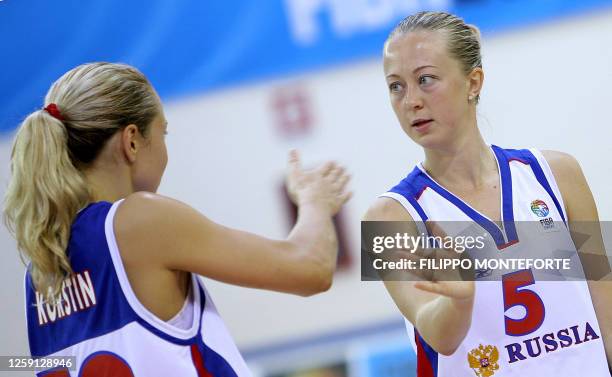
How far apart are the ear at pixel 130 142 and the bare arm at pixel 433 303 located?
1.99 ft

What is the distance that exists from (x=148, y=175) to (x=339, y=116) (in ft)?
10.3

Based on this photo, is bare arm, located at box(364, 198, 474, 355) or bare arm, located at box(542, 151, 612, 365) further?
bare arm, located at box(542, 151, 612, 365)

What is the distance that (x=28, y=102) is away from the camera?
16.8 ft

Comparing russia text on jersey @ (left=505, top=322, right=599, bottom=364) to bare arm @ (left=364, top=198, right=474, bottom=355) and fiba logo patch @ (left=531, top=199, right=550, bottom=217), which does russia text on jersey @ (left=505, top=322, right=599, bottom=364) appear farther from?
fiba logo patch @ (left=531, top=199, right=550, bottom=217)

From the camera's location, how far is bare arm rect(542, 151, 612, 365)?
2.16m

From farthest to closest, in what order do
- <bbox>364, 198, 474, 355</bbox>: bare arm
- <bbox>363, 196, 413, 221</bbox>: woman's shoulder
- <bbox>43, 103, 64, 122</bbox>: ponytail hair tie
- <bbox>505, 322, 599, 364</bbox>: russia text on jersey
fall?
<bbox>363, 196, 413, 221</bbox>: woman's shoulder, <bbox>505, 322, 599, 364</bbox>: russia text on jersey, <bbox>43, 103, 64, 122</bbox>: ponytail hair tie, <bbox>364, 198, 474, 355</bbox>: bare arm

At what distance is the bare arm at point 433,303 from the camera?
5.83 feet

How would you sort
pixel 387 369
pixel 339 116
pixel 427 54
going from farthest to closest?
pixel 339 116, pixel 387 369, pixel 427 54

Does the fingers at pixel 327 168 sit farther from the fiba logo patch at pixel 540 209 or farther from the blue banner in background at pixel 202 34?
the blue banner in background at pixel 202 34

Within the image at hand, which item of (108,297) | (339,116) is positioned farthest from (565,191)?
(339,116)

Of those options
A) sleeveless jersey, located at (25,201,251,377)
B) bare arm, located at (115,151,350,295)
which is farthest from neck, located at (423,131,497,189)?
sleeveless jersey, located at (25,201,251,377)

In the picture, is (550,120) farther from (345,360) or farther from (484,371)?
(484,371)

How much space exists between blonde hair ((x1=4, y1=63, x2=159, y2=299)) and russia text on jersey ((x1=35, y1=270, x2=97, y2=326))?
0.7 inches

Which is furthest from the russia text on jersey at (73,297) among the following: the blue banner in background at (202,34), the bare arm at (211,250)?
the blue banner in background at (202,34)
